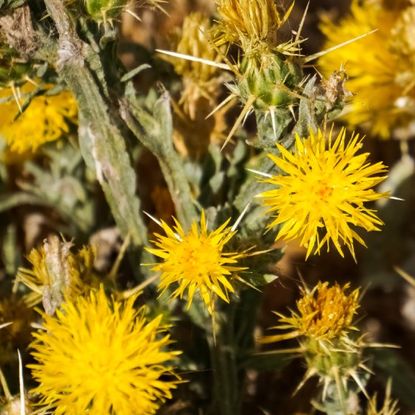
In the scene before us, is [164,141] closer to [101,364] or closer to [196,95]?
[196,95]

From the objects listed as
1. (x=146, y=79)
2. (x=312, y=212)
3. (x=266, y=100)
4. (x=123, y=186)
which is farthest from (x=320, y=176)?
(x=146, y=79)

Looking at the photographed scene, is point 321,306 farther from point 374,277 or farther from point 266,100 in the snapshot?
point 374,277

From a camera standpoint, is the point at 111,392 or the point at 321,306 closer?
the point at 111,392

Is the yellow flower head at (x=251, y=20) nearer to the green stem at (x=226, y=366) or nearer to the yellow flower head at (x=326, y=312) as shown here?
the yellow flower head at (x=326, y=312)

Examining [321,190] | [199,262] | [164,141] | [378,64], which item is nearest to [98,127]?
[164,141]

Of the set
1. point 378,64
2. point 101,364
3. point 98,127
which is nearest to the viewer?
point 101,364

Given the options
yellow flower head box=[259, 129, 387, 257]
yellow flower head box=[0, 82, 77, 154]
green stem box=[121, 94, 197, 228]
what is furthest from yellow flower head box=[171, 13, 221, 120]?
yellow flower head box=[259, 129, 387, 257]

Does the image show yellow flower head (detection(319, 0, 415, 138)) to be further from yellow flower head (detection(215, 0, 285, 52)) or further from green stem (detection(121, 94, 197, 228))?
→ yellow flower head (detection(215, 0, 285, 52))
